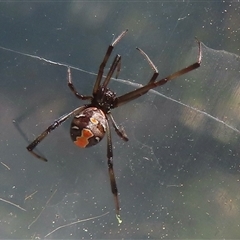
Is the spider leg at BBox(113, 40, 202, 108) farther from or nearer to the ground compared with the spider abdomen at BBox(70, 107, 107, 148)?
Result: farther from the ground

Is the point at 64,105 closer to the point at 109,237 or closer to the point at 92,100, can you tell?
the point at 92,100

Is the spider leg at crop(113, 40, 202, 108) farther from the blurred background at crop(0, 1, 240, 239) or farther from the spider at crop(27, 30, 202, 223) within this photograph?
the blurred background at crop(0, 1, 240, 239)

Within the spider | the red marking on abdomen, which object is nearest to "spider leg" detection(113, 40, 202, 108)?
the spider

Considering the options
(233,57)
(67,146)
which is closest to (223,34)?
(233,57)

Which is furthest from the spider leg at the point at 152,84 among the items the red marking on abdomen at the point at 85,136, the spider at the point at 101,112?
the red marking on abdomen at the point at 85,136

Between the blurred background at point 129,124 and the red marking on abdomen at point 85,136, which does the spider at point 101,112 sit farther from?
the blurred background at point 129,124
